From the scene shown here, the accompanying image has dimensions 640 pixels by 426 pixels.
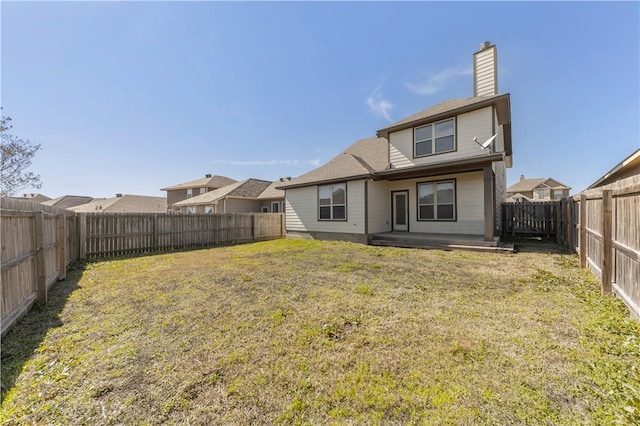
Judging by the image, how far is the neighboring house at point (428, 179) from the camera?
9.37 meters

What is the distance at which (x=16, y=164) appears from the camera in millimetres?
15438

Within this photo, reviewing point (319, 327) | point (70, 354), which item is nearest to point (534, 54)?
point (319, 327)

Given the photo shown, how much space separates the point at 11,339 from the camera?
288cm

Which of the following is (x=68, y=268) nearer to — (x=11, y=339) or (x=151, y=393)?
(x=11, y=339)

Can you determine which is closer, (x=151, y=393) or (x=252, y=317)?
(x=151, y=393)

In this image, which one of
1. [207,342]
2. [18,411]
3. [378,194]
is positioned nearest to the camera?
[18,411]

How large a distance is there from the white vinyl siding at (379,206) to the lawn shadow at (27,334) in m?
9.56

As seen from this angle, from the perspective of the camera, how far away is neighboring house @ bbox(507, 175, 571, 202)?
4159 cm

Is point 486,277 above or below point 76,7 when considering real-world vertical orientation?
below

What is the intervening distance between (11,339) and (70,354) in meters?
0.98

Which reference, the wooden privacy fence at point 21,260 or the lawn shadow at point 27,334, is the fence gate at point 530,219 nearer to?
the lawn shadow at point 27,334

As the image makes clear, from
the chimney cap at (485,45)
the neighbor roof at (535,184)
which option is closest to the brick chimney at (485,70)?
the chimney cap at (485,45)

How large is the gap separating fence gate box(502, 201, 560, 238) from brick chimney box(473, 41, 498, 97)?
18.1 feet

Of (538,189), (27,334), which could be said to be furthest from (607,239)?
(538,189)
